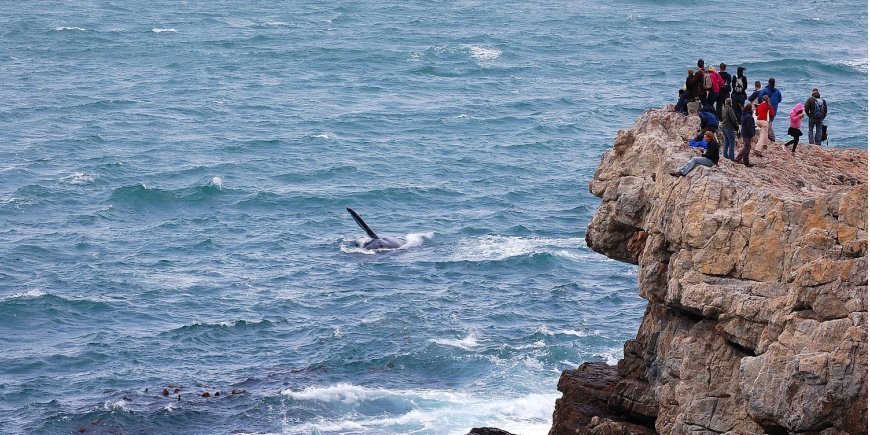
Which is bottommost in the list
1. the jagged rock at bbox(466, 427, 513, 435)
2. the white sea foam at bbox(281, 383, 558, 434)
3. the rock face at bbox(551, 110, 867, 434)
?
the white sea foam at bbox(281, 383, 558, 434)

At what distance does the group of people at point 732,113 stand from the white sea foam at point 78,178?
183 feet

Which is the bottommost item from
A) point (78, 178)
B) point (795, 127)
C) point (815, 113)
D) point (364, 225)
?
point (78, 178)

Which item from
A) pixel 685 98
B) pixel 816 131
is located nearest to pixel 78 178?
pixel 685 98

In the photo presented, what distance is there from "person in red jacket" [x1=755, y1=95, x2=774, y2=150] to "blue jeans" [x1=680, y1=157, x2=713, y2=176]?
492 centimetres

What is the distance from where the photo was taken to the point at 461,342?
61.6 m

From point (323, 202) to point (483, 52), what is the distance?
5790cm

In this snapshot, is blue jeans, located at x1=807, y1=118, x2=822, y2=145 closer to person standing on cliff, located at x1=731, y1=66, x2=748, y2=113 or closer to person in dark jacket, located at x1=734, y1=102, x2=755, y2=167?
person standing on cliff, located at x1=731, y1=66, x2=748, y2=113

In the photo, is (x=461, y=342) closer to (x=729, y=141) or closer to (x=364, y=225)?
(x=364, y=225)

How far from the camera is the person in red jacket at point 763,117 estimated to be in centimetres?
4228

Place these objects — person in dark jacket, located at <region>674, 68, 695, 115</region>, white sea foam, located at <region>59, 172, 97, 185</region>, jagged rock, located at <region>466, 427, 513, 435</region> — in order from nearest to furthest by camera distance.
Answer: person in dark jacket, located at <region>674, 68, 695, 115</region>
jagged rock, located at <region>466, 427, 513, 435</region>
white sea foam, located at <region>59, 172, 97, 185</region>

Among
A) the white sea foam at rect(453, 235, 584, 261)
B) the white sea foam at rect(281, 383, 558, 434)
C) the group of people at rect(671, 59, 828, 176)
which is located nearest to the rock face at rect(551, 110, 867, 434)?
the group of people at rect(671, 59, 828, 176)

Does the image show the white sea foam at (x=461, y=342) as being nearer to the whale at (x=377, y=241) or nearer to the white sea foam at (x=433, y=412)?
the white sea foam at (x=433, y=412)

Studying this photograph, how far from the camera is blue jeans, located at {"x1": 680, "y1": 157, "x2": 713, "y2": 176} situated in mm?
37719

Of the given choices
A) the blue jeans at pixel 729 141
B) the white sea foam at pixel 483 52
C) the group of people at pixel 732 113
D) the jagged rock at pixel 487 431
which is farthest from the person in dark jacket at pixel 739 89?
the white sea foam at pixel 483 52
